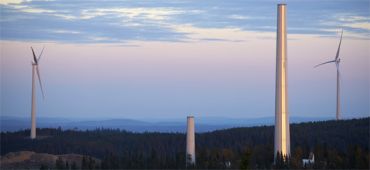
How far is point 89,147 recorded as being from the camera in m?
153

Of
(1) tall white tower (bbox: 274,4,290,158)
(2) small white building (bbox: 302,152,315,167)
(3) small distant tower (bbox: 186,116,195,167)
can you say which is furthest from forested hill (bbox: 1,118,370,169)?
(1) tall white tower (bbox: 274,4,290,158)

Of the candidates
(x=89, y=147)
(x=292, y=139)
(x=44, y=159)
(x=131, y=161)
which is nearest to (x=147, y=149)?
(x=89, y=147)

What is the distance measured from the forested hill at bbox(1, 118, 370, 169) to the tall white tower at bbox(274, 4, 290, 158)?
360 cm

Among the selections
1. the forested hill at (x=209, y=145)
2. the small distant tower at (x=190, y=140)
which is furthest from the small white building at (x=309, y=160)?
the small distant tower at (x=190, y=140)

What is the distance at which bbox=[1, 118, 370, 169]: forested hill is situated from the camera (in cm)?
10312

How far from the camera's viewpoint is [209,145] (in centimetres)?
14525

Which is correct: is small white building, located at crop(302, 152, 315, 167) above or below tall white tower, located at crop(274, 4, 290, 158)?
below

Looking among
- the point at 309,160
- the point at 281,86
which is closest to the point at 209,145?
the point at 309,160

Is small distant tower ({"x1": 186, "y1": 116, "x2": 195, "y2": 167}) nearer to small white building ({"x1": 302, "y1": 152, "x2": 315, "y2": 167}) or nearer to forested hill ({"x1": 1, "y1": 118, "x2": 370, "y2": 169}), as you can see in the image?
forested hill ({"x1": 1, "y1": 118, "x2": 370, "y2": 169})

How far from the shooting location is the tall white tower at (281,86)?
303 feet

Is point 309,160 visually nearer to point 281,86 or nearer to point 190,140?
point 281,86

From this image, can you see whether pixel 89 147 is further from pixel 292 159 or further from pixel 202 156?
pixel 292 159

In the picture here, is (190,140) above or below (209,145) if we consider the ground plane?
below

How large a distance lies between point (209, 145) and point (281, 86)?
2100 inches
